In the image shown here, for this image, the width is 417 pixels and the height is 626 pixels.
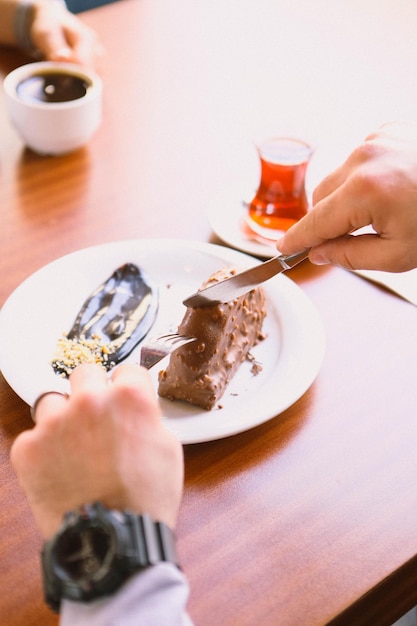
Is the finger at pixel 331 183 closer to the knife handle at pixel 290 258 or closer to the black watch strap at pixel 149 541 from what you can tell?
the knife handle at pixel 290 258

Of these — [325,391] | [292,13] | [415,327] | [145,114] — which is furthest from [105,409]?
[292,13]

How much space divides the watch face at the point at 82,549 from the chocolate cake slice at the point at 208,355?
337 mm

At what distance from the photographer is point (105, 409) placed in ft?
2.26

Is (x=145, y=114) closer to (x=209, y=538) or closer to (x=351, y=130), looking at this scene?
(x=351, y=130)

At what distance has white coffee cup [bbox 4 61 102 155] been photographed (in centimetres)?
136

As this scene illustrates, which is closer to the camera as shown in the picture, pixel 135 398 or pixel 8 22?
pixel 135 398

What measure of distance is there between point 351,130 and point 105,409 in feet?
3.66

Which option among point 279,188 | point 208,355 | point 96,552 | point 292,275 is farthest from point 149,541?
A: point 279,188

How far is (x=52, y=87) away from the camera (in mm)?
1426

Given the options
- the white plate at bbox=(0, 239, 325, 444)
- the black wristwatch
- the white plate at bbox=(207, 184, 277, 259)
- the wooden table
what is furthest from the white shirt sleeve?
the white plate at bbox=(207, 184, 277, 259)

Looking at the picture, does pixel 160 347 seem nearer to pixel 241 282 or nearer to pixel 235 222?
pixel 241 282

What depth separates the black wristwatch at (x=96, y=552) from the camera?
59cm

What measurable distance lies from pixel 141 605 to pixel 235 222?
0.80 metres

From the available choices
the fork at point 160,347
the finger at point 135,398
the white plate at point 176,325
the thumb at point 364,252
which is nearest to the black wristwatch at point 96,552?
the finger at point 135,398
